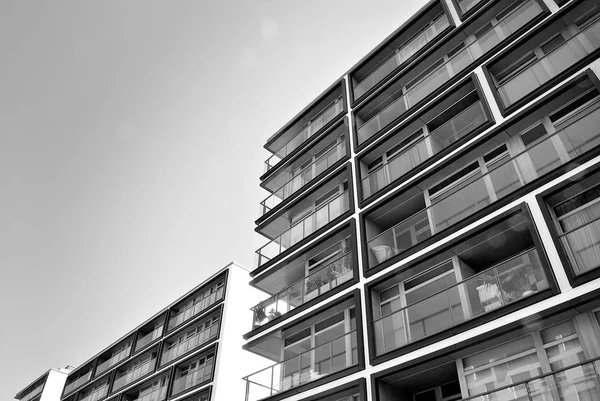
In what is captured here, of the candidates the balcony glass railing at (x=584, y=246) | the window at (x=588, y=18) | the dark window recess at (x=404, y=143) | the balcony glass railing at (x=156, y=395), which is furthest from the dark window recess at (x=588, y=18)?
the balcony glass railing at (x=156, y=395)

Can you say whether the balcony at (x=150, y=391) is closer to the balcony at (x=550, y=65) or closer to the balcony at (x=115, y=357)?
the balcony at (x=115, y=357)

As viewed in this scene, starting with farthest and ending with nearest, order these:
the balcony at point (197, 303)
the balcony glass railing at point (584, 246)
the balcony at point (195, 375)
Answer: the balcony at point (197, 303) → the balcony at point (195, 375) → the balcony glass railing at point (584, 246)

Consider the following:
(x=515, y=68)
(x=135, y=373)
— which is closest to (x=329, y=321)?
(x=515, y=68)

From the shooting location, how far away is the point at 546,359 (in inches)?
394

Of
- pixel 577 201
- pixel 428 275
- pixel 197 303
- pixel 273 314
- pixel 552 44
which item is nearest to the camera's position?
pixel 577 201

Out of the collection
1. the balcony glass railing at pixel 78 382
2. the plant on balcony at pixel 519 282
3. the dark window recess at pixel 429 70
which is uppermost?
the dark window recess at pixel 429 70

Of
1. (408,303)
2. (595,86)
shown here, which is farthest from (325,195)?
(595,86)

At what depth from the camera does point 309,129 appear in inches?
947

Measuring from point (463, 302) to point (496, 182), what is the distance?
3.40 m

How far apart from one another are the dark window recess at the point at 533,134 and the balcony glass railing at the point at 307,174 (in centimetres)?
754

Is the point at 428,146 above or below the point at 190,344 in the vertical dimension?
above

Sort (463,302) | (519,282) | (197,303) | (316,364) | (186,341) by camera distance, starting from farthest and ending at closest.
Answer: (197,303), (186,341), (316,364), (463,302), (519,282)

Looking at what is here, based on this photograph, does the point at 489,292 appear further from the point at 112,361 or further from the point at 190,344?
the point at 112,361

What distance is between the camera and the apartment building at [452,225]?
34.3 feet
